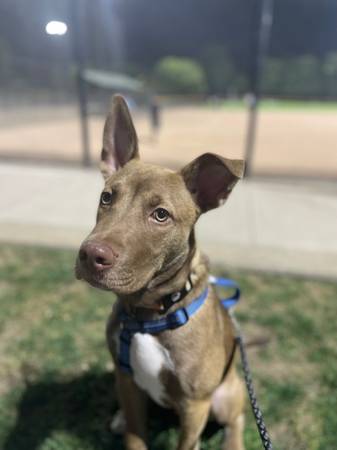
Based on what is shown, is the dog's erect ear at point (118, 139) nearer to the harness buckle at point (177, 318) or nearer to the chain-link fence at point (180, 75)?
the harness buckle at point (177, 318)

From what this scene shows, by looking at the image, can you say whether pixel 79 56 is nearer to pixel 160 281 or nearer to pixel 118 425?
pixel 118 425

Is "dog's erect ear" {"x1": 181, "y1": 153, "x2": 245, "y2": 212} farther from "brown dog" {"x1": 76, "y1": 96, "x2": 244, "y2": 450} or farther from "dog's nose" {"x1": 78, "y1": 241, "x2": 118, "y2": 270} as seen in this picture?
"dog's nose" {"x1": 78, "y1": 241, "x2": 118, "y2": 270}

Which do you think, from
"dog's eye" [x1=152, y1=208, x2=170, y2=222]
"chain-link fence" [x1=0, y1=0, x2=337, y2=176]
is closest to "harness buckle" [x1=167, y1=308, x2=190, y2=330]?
"dog's eye" [x1=152, y1=208, x2=170, y2=222]

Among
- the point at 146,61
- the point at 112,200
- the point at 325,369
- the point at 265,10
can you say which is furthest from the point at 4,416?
the point at 146,61

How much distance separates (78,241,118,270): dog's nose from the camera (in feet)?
5.68

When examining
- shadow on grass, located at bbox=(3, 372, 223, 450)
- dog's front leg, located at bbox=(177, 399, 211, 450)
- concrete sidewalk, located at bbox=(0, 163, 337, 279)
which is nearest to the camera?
dog's front leg, located at bbox=(177, 399, 211, 450)

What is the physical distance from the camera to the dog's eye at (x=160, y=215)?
78.7 inches

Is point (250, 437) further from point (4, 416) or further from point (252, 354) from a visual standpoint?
point (4, 416)

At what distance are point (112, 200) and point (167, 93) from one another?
192 feet

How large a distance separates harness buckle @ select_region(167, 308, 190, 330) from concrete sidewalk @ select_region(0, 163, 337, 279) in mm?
2871

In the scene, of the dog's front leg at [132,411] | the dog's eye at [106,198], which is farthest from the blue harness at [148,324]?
the dog's eye at [106,198]

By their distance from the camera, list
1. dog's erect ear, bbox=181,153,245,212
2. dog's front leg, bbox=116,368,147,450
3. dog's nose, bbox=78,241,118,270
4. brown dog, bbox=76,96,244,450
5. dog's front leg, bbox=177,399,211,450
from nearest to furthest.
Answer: dog's nose, bbox=78,241,118,270 < brown dog, bbox=76,96,244,450 < dog's erect ear, bbox=181,153,245,212 < dog's front leg, bbox=177,399,211,450 < dog's front leg, bbox=116,368,147,450

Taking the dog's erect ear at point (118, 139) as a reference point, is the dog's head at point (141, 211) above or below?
below

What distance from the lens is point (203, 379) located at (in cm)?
221
